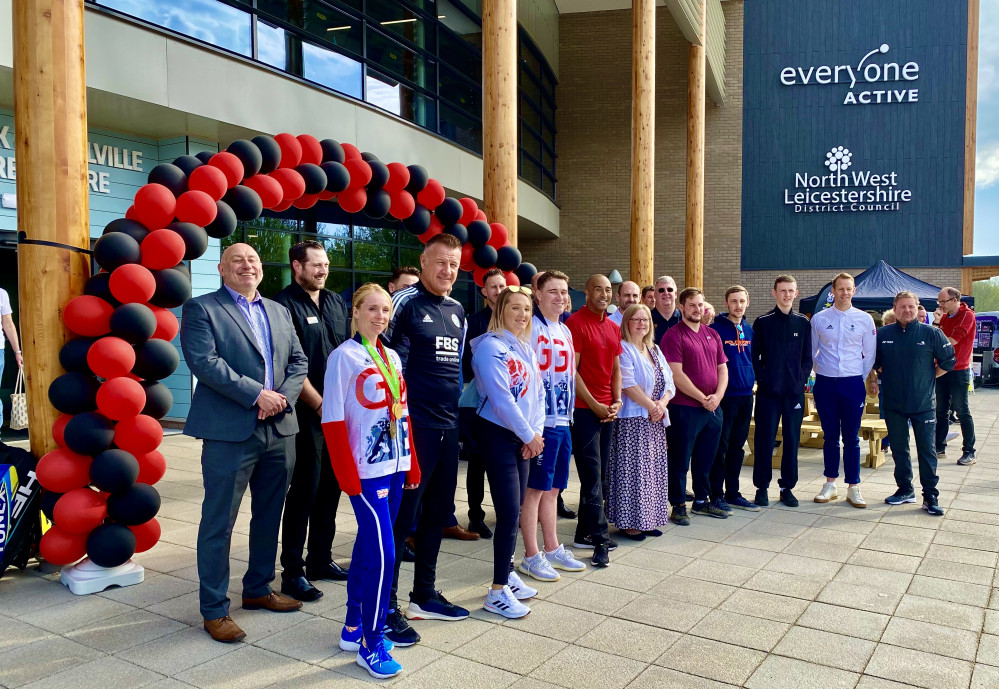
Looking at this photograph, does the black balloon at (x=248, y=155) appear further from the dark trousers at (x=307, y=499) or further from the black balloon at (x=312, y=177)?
the dark trousers at (x=307, y=499)

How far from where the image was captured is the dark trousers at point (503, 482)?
416 centimetres

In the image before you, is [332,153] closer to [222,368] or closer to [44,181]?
[44,181]

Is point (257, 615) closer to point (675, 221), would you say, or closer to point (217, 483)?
point (217, 483)

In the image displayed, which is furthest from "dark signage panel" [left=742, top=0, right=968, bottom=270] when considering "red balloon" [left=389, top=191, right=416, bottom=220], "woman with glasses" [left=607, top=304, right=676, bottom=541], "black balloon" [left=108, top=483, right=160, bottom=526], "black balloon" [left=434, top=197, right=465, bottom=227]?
"black balloon" [left=108, top=483, right=160, bottom=526]

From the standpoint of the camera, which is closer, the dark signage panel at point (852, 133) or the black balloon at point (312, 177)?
the black balloon at point (312, 177)

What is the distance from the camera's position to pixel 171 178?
488cm

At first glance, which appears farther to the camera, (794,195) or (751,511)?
(794,195)

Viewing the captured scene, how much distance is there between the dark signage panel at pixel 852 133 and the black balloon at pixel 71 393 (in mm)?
21088

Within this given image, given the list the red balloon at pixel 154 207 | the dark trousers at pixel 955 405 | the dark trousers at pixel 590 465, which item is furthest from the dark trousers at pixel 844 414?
the red balloon at pixel 154 207

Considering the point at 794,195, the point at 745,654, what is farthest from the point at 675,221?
the point at 745,654

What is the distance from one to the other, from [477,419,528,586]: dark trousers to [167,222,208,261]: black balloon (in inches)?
79.9

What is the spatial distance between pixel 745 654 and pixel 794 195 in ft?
70.1

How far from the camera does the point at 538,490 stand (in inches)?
188

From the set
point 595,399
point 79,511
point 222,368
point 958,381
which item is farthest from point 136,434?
point 958,381
